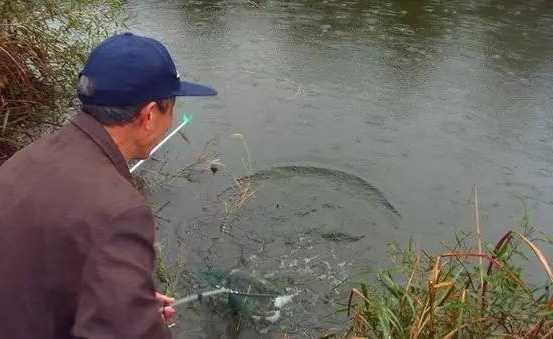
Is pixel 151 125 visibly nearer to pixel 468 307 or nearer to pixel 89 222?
pixel 89 222

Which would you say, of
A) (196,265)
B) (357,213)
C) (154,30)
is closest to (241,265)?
(196,265)

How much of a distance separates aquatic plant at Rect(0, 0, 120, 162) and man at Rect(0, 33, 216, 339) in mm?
3318

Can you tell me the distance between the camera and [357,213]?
5301mm

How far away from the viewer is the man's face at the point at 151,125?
67.7 inches

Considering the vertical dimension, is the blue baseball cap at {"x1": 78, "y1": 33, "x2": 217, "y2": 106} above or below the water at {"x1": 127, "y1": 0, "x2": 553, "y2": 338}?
above

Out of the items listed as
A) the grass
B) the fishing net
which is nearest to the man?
the grass

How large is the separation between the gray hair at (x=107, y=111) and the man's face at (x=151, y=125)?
0.04 metres

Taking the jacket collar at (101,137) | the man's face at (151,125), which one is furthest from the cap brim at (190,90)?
the jacket collar at (101,137)

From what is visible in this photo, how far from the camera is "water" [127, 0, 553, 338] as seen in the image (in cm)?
471

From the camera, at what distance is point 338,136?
664 cm

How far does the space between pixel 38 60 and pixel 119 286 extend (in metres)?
4.24

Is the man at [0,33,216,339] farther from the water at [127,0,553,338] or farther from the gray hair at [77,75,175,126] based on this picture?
the water at [127,0,553,338]

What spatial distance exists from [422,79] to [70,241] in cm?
745

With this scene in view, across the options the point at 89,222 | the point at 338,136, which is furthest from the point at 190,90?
the point at 338,136
